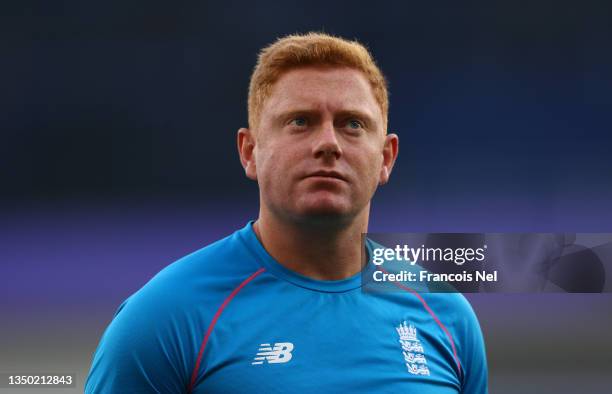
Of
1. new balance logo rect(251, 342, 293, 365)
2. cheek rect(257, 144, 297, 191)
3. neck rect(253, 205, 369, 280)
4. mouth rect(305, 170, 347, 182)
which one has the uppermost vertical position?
cheek rect(257, 144, 297, 191)

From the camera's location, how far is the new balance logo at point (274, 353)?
8.18 feet

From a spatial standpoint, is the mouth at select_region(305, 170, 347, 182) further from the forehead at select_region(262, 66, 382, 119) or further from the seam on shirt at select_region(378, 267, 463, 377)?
the seam on shirt at select_region(378, 267, 463, 377)

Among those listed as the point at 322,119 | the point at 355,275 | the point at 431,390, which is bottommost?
the point at 431,390

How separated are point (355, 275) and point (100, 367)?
1046mm

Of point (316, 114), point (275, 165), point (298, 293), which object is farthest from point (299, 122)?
point (298, 293)

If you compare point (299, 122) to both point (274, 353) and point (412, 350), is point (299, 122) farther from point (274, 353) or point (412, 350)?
point (412, 350)

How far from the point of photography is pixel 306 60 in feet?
9.10

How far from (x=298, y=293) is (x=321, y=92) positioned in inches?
30.9

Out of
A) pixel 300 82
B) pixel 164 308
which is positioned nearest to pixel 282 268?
pixel 164 308

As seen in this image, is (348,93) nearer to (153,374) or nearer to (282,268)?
(282,268)

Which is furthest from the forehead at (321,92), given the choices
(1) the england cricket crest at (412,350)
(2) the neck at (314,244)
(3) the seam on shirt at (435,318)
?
(1) the england cricket crest at (412,350)

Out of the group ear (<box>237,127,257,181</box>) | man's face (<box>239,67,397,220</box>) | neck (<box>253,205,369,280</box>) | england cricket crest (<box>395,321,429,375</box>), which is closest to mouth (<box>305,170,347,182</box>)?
man's face (<box>239,67,397,220</box>)

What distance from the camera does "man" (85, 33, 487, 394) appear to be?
8.11 ft

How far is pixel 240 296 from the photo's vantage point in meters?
2.65
